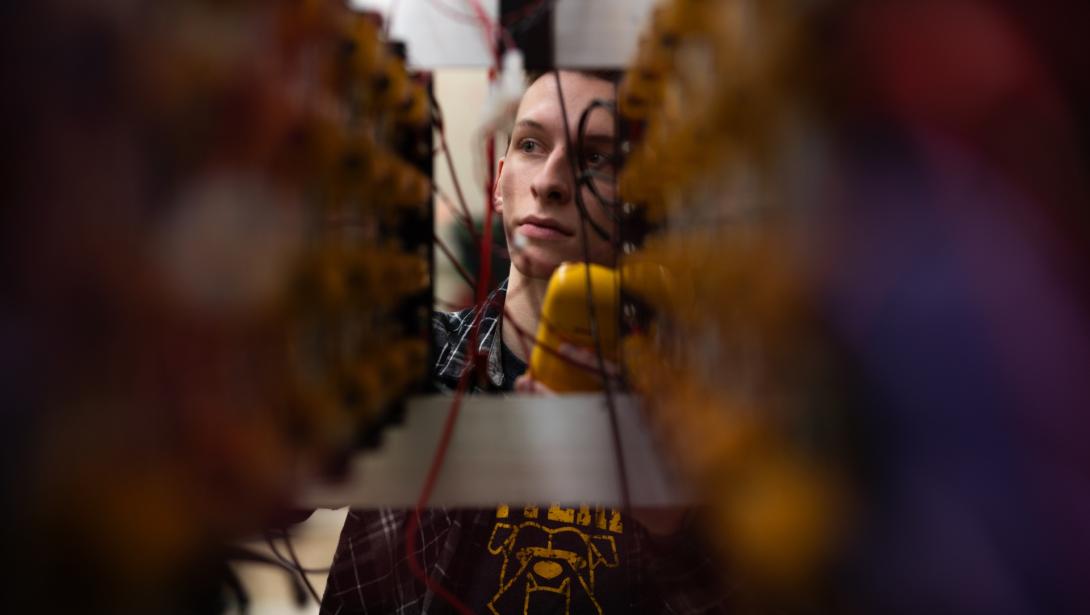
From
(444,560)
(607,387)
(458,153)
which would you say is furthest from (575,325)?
(458,153)

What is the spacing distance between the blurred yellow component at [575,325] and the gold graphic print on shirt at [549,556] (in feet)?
0.45

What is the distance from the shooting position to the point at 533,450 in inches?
21.3

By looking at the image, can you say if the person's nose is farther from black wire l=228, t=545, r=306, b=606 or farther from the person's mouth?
black wire l=228, t=545, r=306, b=606

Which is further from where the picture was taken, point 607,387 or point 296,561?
point 607,387

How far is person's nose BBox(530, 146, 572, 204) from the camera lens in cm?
83

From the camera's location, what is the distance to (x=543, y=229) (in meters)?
0.84

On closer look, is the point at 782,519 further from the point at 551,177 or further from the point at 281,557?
the point at 551,177

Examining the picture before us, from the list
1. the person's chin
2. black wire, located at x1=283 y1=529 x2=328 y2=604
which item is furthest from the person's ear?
black wire, located at x1=283 y1=529 x2=328 y2=604

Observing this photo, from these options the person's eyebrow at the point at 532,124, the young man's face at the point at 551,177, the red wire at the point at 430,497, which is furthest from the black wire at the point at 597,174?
the red wire at the point at 430,497

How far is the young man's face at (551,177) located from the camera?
0.79 meters

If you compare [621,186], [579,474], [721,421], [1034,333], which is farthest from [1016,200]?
[621,186]

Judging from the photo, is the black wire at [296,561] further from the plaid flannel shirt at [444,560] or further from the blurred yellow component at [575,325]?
the blurred yellow component at [575,325]

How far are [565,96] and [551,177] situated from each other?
0.12 meters

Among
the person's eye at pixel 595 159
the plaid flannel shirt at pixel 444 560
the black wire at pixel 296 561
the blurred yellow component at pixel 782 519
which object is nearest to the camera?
the blurred yellow component at pixel 782 519
